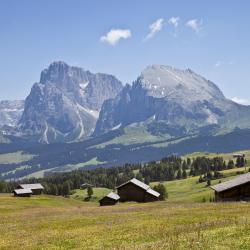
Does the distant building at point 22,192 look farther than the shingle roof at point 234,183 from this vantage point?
Yes

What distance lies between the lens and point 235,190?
3201 inches

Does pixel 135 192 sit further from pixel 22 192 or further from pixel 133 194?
pixel 22 192

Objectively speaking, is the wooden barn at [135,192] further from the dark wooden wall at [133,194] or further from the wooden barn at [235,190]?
the wooden barn at [235,190]

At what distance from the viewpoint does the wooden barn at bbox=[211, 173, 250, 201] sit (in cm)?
8006

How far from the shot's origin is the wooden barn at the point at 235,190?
263 feet

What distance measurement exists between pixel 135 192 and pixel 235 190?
222 feet

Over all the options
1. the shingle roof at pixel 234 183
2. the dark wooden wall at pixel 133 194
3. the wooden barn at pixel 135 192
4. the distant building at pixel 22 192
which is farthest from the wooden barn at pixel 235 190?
the distant building at pixel 22 192

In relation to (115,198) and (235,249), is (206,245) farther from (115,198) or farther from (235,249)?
→ (115,198)

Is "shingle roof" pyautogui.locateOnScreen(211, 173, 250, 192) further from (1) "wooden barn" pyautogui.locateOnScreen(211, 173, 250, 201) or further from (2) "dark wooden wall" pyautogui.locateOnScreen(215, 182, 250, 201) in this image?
(2) "dark wooden wall" pyautogui.locateOnScreen(215, 182, 250, 201)

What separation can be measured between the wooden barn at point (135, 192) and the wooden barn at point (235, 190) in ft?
206

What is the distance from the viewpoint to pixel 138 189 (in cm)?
14588

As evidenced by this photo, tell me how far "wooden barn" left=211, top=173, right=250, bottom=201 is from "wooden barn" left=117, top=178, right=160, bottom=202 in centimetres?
6291

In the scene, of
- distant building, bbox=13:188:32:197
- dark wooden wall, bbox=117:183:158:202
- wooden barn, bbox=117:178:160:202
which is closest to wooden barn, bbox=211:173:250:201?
wooden barn, bbox=117:178:160:202

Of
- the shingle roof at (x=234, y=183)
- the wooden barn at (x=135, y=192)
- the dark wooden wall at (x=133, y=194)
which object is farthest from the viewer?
the dark wooden wall at (x=133, y=194)
